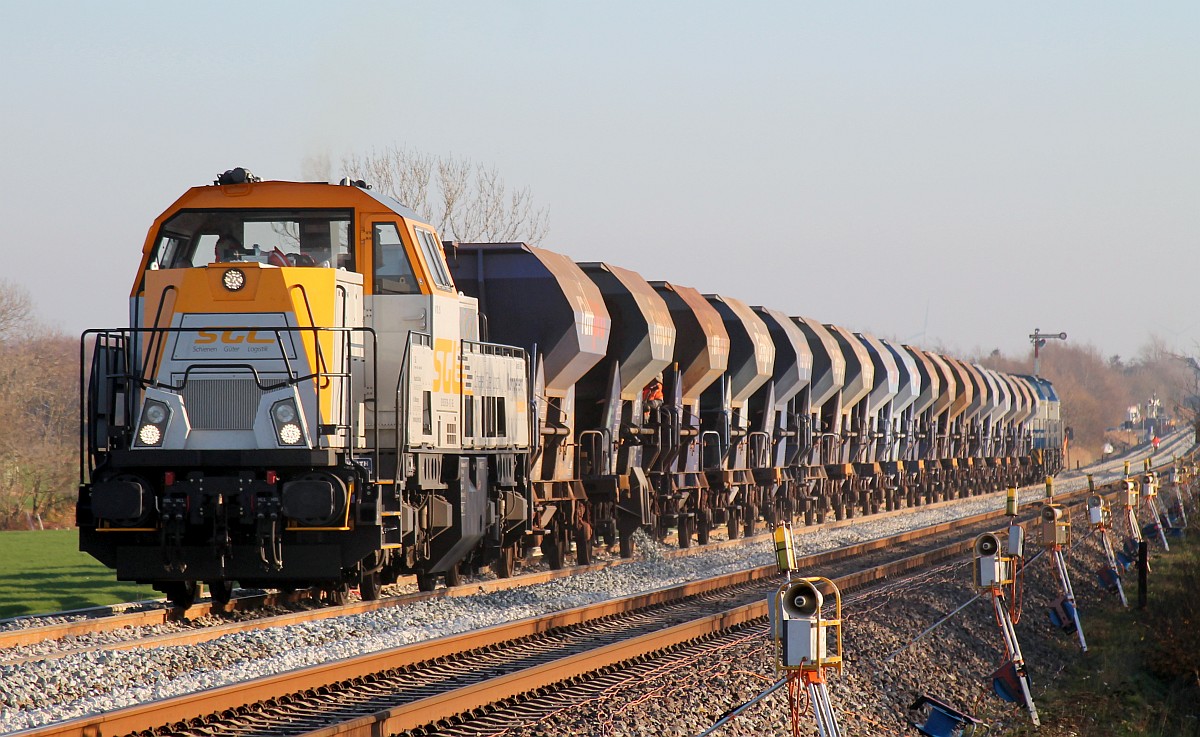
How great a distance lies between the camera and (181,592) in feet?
37.6

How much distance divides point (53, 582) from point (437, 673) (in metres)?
10.9

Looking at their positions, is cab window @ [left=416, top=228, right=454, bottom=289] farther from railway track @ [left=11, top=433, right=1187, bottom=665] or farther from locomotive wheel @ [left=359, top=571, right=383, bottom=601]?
railway track @ [left=11, top=433, right=1187, bottom=665]

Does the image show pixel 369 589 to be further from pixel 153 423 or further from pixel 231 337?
pixel 231 337

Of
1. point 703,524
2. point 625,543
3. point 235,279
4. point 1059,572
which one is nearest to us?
point 235,279

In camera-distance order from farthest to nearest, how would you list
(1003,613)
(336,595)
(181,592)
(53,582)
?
(53,582) → (336,595) → (1003,613) → (181,592)

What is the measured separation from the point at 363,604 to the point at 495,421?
2287 millimetres

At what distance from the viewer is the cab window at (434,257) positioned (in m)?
12.0

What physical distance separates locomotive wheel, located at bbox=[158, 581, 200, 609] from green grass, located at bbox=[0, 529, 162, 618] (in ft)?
12.8

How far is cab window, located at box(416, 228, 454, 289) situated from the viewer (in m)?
12.0

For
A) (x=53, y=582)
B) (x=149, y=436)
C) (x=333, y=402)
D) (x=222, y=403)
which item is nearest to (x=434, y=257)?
(x=333, y=402)

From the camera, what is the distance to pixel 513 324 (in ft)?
55.4

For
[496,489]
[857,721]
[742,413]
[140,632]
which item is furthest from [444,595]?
[742,413]

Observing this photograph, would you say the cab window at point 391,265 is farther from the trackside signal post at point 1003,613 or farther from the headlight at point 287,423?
the trackside signal post at point 1003,613

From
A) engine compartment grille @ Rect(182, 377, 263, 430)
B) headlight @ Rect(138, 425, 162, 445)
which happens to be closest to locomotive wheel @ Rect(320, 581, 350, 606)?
engine compartment grille @ Rect(182, 377, 263, 430)
